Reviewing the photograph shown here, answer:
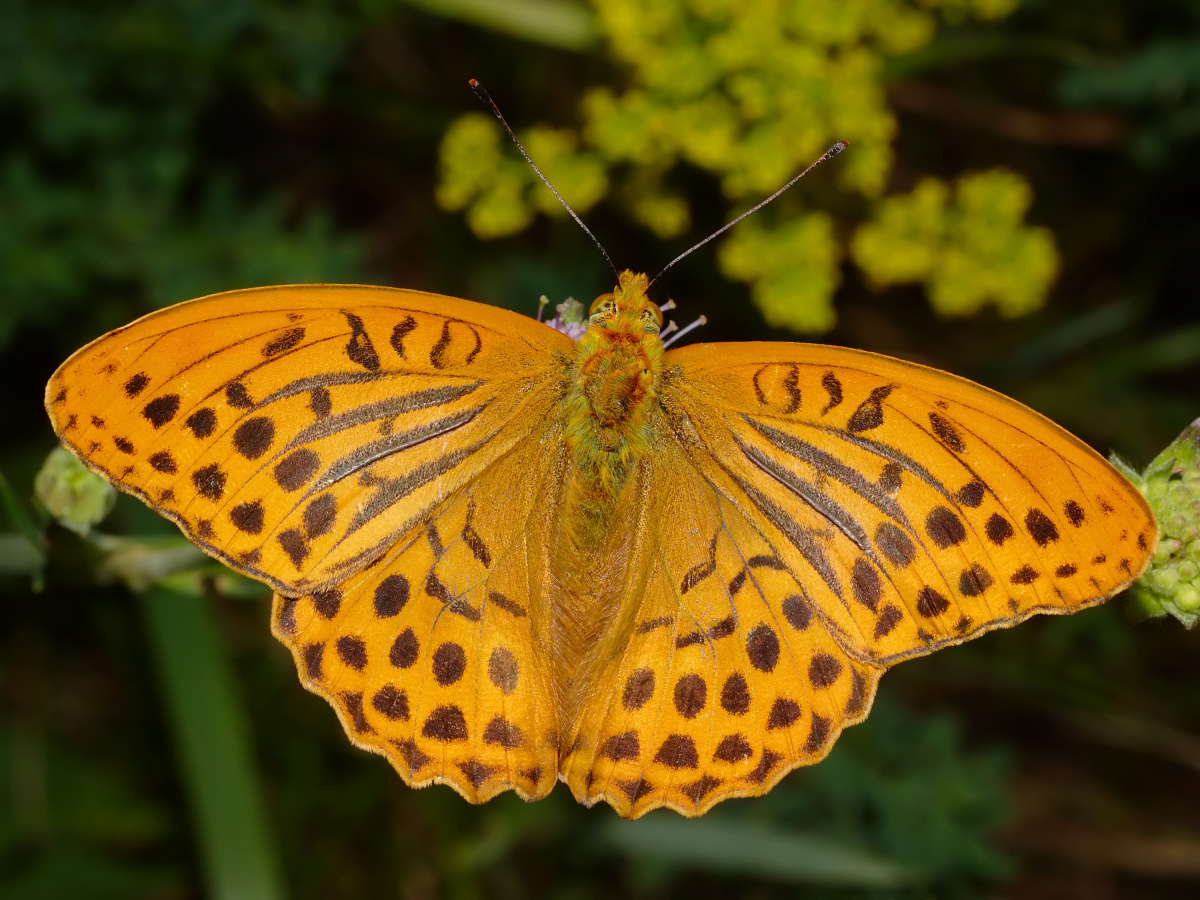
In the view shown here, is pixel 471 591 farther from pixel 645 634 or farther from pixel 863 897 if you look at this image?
pixel 863 897

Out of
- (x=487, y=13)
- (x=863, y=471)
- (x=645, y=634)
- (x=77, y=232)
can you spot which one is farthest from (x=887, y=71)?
(x=77, y=232)

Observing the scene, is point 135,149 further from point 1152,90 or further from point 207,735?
point 1152,90

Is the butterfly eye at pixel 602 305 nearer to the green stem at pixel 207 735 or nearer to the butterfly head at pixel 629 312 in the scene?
the butterfly head at pixel 629 312

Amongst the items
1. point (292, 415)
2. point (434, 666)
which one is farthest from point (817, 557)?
point (292, 415)

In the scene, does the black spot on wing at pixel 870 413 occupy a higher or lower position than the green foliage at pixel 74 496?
higher

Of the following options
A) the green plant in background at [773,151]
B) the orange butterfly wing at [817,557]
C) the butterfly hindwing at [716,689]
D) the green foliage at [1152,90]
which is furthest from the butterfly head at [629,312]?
the green foliage at [1152,90]

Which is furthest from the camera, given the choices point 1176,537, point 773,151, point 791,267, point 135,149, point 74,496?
point 135,149
